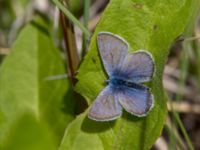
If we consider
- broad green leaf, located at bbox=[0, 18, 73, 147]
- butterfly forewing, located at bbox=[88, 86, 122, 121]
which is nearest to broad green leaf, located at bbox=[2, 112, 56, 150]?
butterfly forewing, located at bbox=[88, 86, 122, 121]

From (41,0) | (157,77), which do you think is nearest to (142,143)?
(157,77)

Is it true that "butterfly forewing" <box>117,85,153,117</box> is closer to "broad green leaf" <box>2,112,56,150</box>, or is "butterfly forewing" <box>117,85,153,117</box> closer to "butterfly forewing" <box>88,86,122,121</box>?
"butterfly forewing" <box>88,86,122,121</box>

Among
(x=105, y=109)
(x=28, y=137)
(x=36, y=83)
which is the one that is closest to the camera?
(x=28, y=137)

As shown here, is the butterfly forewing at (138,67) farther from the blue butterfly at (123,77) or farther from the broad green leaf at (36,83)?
the broad green leaf at (36,83)

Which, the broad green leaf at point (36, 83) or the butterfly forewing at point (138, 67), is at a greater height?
the butterfly forewing at point (138, 67)

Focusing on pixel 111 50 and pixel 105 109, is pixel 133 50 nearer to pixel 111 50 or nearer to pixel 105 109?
pixel 111 50

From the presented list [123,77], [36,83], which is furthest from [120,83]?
[36,83]

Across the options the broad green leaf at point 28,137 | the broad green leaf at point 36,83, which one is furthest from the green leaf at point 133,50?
the broad green leaf at point 28,137
